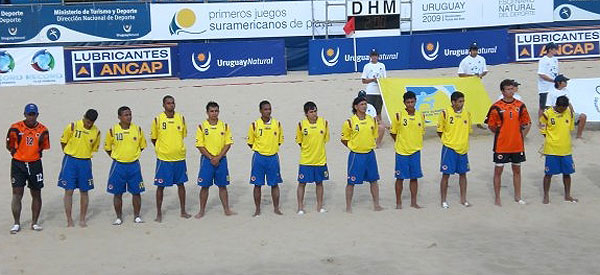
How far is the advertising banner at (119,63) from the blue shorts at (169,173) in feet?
35.3

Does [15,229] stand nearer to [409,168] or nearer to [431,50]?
[409,168]

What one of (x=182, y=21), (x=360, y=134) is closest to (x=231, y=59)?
(x=182, y=21)

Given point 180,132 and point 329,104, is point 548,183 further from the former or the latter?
point 329,104

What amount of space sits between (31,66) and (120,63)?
6.98 feet

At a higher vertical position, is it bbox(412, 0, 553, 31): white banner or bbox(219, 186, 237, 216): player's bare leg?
bbox(412, 0, 553, 31): white banner

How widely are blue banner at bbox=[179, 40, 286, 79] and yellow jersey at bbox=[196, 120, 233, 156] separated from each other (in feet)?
35.5

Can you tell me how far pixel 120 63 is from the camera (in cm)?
2055

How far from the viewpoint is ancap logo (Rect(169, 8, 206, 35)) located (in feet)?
81.6

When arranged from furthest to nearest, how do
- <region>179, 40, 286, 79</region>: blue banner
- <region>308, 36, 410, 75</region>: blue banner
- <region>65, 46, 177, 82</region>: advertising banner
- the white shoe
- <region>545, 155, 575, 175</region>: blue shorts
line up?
1. <region>308, 36, 410, 75</region>: blue banner
2. <region>179, 40, 286, 79</region>: blue banner
3. <region>65, 46, 177, 82</region>: advertising banner
4. <region>545, 155, 575, 175</region>: blue shorts
5. the white shoe

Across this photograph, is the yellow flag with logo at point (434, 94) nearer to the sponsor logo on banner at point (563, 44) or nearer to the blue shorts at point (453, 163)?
the blue shorts at point (453, 163)

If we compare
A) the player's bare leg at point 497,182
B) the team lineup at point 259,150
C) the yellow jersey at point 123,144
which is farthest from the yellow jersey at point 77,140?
the player's bare leg at point 497,182

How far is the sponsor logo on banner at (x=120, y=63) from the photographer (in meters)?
20.2

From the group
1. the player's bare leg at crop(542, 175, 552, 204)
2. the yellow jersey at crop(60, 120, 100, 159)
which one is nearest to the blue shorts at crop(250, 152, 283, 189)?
the yellow jersey at crop(60, 120, 100, 159)

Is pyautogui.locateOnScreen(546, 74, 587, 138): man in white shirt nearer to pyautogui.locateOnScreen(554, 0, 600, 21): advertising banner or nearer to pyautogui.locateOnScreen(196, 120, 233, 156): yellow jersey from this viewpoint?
pyautogui.locateOnScreen(196, 120, 233, 156): yellow jersey
